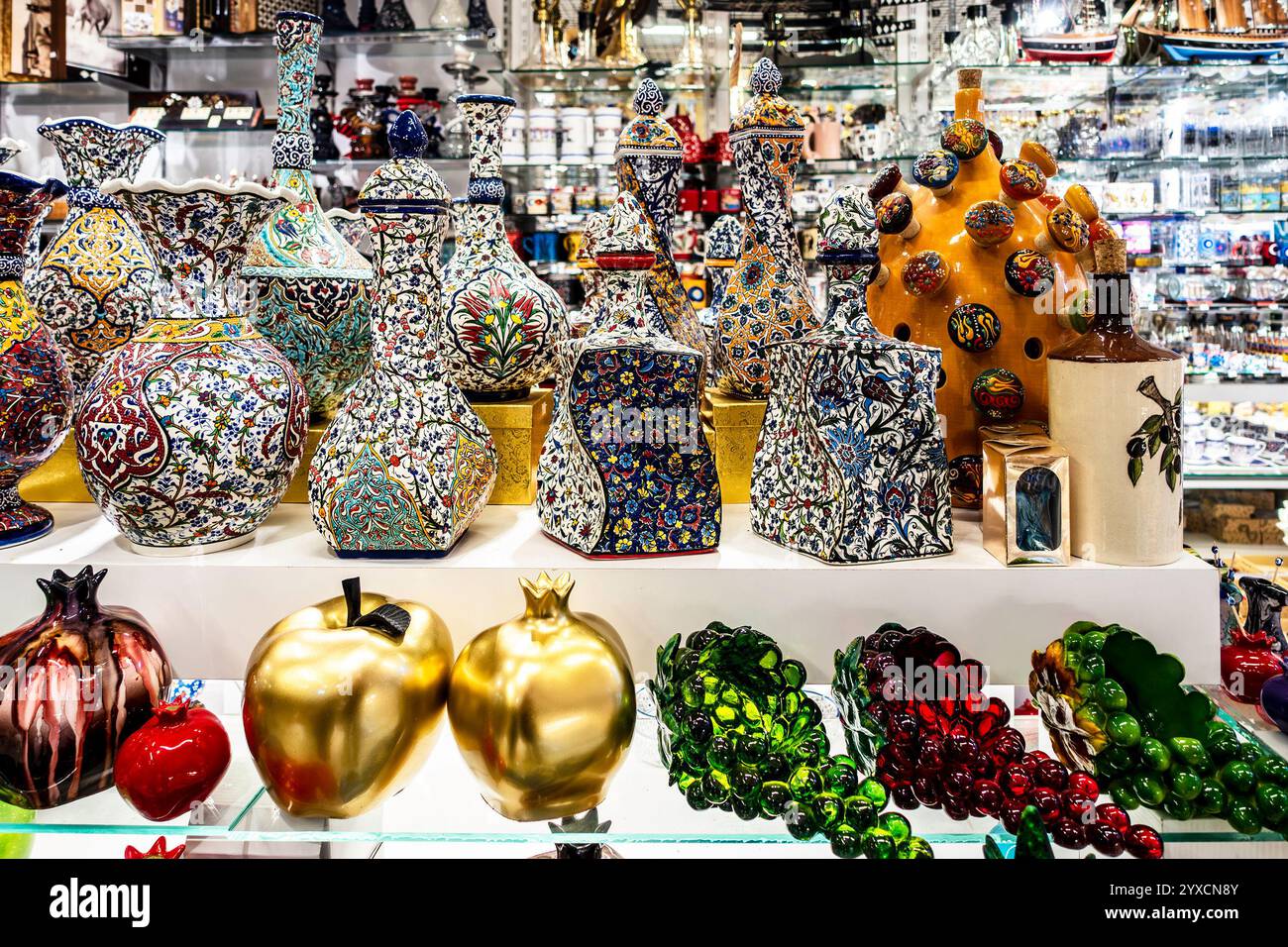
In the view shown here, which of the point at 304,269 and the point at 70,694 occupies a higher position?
the point at 304,269

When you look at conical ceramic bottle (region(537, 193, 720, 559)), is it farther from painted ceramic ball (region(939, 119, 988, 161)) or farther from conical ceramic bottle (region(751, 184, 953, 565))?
painted ceramic ball (region(939, 119, 988, 161))

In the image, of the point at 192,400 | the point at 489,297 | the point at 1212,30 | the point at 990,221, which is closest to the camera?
the point at 192,400

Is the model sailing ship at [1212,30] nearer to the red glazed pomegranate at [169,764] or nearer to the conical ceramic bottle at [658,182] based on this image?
the conical ceramic bottle at [658,182]

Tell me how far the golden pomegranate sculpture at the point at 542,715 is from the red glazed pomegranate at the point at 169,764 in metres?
0.22

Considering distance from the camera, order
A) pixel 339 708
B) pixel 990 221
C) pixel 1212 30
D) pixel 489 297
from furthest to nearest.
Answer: pixel 1212 30, pixel 489 297, pixel 990 221, pixel 339 708

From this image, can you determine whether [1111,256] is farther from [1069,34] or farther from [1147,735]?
[1069,34]

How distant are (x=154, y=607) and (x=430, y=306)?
46cm

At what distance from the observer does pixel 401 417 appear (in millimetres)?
1010

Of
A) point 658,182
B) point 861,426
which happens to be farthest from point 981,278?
point 658,182

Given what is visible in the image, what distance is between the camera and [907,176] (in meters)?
2.88

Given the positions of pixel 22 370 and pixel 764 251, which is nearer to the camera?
pixel 22 370

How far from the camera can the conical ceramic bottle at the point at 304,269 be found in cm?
121

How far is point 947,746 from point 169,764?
675 millimetres
